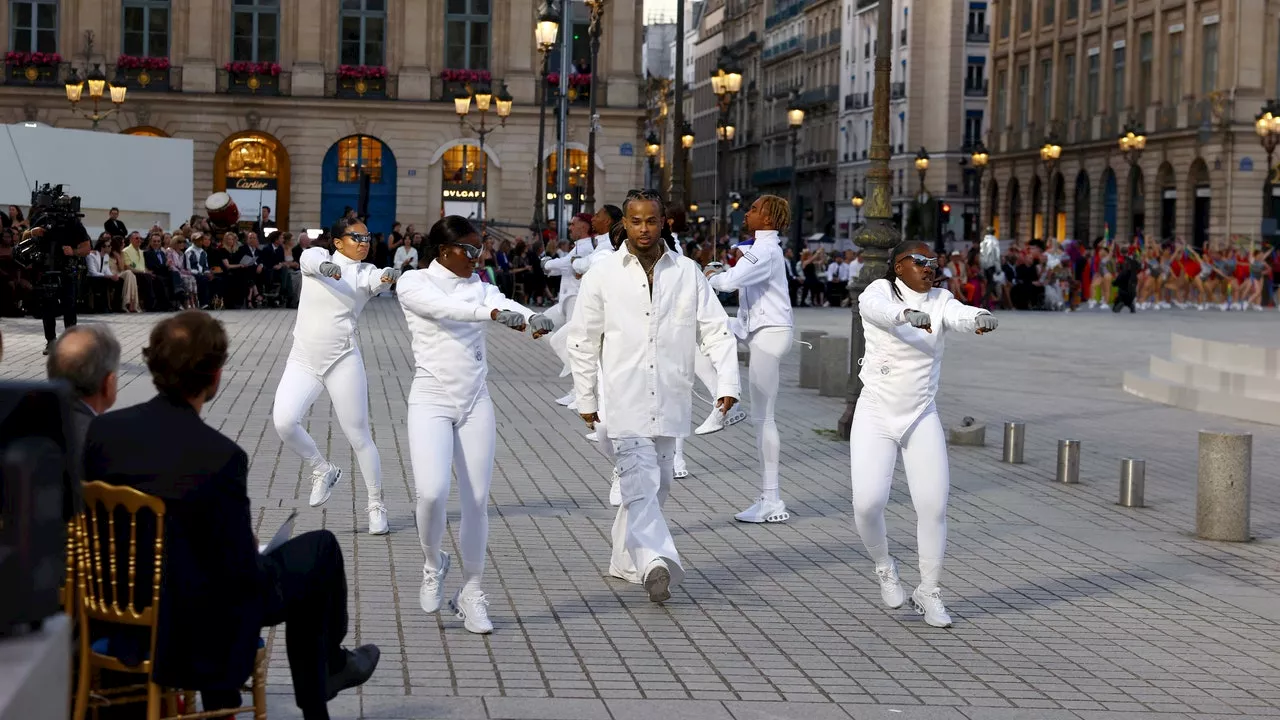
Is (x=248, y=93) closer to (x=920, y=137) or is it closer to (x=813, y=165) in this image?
(x=920, y=137)

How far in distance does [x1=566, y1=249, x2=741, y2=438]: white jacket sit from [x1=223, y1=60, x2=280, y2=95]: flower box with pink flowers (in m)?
51.9

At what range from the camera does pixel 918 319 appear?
8.16 metres

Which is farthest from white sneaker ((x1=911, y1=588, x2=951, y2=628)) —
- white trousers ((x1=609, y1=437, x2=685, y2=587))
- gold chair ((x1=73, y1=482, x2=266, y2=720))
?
gold chair ((x1=73, y1=482, x2=266, y2=720))

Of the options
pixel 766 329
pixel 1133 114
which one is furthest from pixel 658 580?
pixel 1133 114

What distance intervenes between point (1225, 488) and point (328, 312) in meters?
5.38

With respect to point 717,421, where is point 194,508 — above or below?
above

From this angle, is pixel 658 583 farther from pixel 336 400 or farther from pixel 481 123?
pixel 481 123

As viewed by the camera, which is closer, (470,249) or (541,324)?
(541,324)

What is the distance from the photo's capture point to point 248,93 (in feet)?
193

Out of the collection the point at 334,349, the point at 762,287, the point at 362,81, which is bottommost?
the point at 334,349

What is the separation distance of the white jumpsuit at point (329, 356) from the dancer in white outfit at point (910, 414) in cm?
316

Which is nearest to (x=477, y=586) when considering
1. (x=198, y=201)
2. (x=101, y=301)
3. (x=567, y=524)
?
(x=567, y=524)

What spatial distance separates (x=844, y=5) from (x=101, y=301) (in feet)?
290

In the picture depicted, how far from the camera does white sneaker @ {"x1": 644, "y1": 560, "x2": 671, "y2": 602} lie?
28.1 ft
